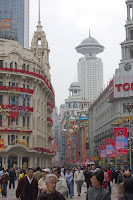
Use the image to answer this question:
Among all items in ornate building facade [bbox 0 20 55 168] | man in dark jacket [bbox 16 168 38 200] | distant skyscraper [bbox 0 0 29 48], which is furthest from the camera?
distant skyscraper [bbox 0 0 29 48]

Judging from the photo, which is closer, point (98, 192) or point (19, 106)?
point (98, 192)

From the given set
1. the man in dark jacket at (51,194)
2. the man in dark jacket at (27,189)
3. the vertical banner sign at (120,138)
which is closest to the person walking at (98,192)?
the man in dark jacket at (51,194)

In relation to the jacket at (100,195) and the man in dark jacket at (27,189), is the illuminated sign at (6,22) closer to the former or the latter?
the man in dark jacket at (27,189)

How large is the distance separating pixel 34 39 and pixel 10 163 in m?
28.7

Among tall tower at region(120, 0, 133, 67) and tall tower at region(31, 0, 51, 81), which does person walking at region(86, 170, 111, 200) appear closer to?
tall tower at region(120, 0, 133, 67)

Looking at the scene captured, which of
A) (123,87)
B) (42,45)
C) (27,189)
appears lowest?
(27,189)

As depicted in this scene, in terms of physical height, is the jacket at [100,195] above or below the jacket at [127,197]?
below

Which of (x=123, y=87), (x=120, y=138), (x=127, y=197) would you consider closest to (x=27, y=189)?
(x=127, y=197)

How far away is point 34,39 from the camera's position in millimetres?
91750

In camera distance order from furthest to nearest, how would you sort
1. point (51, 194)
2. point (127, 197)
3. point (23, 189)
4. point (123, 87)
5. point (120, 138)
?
point (123, 87)
point (120, 138)
point (23, 189)
point (51, 194)
point (127, 197)

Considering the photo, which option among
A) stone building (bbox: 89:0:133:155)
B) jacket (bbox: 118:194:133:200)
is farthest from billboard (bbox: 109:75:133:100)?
jacket (bbox: 118:194:133:200)

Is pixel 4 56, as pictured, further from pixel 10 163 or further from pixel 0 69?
pixel 10 163

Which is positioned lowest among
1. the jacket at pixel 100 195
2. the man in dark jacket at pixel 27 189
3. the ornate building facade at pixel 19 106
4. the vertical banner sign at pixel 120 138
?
the man in dark jacket at pixel 27 189

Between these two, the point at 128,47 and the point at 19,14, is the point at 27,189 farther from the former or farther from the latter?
the point at 19,14
